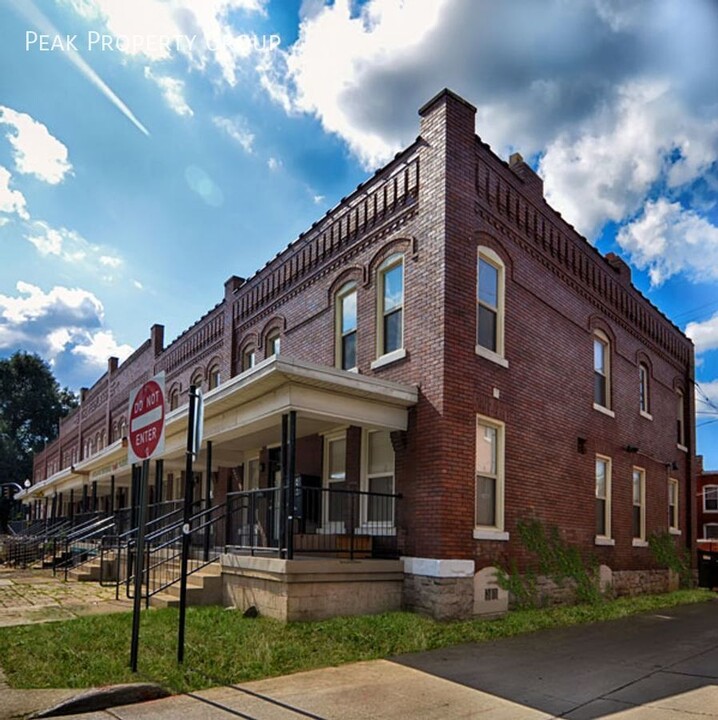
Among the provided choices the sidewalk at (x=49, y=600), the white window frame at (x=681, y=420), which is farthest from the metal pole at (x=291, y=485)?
the white window frame at (x=681, y=420)

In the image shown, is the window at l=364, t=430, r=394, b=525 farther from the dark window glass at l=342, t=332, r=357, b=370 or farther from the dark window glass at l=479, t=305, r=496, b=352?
the dark window glass at l=479, t=305, r=496, b=352

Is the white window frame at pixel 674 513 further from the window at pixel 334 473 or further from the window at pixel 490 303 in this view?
the window at pixel 334 473

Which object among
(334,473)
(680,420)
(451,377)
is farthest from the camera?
(680,420)

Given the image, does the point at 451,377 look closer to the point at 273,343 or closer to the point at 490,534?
the point at 490,534

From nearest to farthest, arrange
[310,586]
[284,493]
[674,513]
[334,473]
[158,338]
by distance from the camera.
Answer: [310,586]
[284,493]
[334,473]
[674,513]
[158,338]

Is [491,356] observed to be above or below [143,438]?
above

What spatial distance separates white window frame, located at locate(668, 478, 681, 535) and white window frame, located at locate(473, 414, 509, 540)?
10051mm

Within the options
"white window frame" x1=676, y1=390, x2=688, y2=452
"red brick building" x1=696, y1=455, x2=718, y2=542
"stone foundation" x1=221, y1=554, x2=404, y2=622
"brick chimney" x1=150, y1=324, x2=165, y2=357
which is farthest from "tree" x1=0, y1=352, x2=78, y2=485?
"stone foundation" x1=221, y1=554, x2=404, y2=622

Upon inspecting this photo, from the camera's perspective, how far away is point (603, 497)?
1593 centimetres

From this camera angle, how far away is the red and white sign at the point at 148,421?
7.07 metres

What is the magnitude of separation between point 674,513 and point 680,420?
9.99ft

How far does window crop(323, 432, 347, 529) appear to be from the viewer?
13.1 metres

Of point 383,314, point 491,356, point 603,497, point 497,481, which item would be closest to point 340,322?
point 383,314

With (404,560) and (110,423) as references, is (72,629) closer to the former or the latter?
(404,560)
